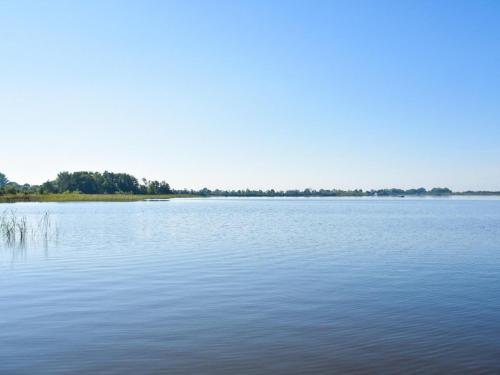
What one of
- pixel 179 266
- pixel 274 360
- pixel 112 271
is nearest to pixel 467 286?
pixel 274 360

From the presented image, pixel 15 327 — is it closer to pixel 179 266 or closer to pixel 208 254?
pixel 179 266

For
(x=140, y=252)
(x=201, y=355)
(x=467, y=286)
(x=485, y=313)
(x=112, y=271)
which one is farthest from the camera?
(x=140, y=252)

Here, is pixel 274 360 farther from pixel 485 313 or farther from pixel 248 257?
pixel 248 257

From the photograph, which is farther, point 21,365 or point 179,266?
point 179,266

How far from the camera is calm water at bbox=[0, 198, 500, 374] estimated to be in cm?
1091

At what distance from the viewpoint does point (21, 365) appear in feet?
34.7

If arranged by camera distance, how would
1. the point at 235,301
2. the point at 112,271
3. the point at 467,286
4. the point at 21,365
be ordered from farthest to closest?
the point at 112,271
the point at 467,286
the point at 235,301
the point at 21,365

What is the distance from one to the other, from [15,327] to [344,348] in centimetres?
972

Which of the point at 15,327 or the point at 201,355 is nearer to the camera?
the point at 201,355

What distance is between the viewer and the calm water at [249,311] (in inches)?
430

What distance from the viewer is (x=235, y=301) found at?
56.9ft

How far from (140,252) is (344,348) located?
74.5 ft

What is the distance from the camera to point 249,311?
15.8 metres

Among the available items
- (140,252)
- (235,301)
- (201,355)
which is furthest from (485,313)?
(140,252)
